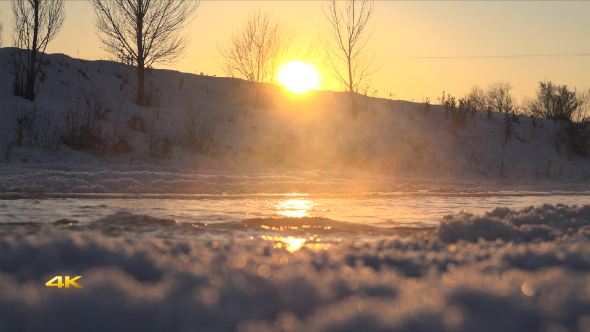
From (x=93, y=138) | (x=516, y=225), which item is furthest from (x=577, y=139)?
(x=516, y=225)

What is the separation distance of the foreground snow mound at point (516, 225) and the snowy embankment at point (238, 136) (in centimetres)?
389

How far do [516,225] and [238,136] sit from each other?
12939mm

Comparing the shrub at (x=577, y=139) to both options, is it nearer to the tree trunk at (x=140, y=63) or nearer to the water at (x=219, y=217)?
the tree trunk at (x=140, y=63)

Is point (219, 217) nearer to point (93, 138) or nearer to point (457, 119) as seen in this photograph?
point (93, 138)

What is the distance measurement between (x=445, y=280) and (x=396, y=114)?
2129 cm

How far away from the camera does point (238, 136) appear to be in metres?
15.2

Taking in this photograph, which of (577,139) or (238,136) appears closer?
(238,136)

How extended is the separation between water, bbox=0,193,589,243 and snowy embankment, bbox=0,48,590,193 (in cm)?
141

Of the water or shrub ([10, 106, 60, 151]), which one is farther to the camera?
shrub ([10, 106, 60, 151])

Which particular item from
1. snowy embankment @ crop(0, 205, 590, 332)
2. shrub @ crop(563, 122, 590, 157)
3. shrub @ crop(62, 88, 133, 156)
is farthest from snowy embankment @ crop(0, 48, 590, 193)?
snowy embankment @ crop(0, 205, 590, 332)

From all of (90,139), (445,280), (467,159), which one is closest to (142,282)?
(445,280)

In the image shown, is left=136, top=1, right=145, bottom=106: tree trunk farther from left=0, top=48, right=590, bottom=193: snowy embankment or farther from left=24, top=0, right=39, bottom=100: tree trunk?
left=24, top=0, right=39, bottom=100: tree trunk

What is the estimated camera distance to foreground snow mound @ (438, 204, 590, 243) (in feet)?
7.92

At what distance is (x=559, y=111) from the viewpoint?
2888cm
